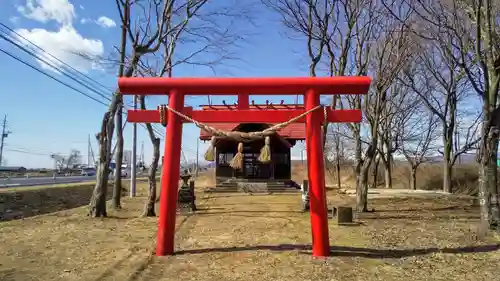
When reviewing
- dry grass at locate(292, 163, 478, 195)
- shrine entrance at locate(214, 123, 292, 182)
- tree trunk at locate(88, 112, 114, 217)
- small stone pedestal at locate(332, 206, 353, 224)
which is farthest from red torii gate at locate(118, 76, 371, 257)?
dry grass at locate(292, 163, 478, 195)

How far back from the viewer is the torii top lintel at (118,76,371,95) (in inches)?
266

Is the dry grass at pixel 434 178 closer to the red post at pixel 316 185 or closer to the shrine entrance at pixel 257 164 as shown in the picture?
the shrine entrance at pixel 257 164

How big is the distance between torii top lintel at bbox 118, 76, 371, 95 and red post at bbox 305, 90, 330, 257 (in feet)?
0.93

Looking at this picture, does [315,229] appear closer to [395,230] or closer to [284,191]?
[395,230]

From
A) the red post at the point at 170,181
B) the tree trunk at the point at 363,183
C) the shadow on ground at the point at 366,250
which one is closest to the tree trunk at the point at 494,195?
the shadow on ground at the point at 366,250

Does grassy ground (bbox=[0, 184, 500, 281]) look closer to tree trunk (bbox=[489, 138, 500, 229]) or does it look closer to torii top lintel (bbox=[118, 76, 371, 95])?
tree trunk (bbox=[489, 138, 500, 229])

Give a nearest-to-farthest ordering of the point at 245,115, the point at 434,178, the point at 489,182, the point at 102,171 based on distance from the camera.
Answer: the point at 245,115, the point at 489,182, the point at 102,171, the point at 434,178

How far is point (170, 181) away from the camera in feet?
22.2

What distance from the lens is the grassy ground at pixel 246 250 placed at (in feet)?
18.5

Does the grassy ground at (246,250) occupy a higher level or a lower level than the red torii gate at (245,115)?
lower

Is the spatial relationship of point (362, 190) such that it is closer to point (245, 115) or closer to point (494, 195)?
point (494, 195)

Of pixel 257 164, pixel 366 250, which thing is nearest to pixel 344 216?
pixel 366 250

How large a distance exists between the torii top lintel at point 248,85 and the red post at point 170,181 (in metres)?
0.24

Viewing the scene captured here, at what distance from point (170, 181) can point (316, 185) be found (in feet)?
8.01
